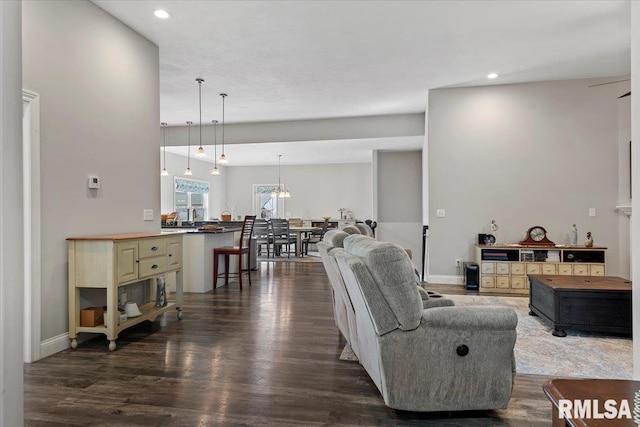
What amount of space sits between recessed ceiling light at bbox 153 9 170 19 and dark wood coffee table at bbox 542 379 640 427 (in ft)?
13.7

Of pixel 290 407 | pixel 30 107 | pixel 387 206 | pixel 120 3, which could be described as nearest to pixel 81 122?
pixel 30 107

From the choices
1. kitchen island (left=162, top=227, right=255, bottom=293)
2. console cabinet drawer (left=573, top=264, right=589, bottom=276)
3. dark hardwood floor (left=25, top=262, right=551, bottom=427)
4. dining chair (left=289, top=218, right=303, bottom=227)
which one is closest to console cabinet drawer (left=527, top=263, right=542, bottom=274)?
console cabinet drawer (left=573, top=264, right=589, bottom=276)

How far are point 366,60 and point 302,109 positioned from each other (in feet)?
7.99

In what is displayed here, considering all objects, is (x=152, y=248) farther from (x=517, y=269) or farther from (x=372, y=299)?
(x=517, y=269)

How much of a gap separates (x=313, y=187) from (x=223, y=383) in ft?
33.2

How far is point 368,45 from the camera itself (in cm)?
445

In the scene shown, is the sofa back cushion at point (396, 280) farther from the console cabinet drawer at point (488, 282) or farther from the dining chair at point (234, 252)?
the console cabinet drawer at point (488, 282)

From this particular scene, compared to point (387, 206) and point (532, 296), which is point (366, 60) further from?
point (387, 206)

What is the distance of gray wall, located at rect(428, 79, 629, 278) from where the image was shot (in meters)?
5.52

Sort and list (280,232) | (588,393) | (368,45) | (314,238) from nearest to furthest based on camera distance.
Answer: (588,393), (368,45), (280,232), (314,238)

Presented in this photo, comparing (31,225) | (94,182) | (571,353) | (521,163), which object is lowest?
(571,353)

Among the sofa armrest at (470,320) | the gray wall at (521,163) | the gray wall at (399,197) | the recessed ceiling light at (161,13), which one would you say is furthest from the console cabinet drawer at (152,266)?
the gray wall at (399,197)

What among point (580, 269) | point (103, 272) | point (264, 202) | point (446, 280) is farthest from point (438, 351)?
point (264, 202)

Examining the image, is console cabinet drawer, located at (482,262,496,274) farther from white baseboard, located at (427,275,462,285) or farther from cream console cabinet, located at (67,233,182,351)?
cream console cabinet, located at (67,233,182,351)
